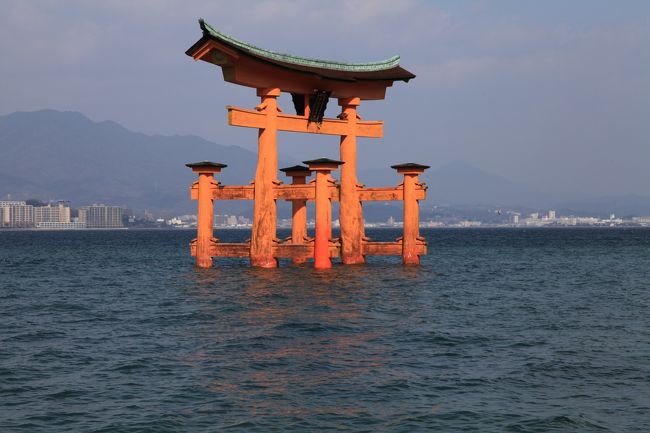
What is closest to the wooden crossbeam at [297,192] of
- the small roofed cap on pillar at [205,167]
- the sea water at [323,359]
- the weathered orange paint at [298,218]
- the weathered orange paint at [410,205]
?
the weathered orange paint at [410,205]

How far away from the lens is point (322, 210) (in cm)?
3997

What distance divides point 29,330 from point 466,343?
1174 cm

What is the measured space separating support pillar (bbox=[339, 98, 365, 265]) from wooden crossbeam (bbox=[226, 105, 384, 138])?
1.41ft

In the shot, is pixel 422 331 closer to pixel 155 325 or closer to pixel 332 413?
pixel 155 325

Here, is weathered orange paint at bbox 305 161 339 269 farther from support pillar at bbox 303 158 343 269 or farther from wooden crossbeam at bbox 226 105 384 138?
wooden crossbeam at bbox 226 105 384 138

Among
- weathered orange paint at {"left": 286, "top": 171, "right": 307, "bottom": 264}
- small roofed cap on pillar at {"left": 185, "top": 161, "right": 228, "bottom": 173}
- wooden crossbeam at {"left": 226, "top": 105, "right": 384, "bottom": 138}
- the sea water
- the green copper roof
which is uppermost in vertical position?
the green copper roof

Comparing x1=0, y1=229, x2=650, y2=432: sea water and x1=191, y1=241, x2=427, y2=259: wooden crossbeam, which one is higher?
x1=191, y1=241, x2=427, y2=259: wooden crossbeam

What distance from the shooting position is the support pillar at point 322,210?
39.3 m

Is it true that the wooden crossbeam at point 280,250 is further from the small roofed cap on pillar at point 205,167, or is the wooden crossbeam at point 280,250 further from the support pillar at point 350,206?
the small roofed cap on pillar at point 205,167

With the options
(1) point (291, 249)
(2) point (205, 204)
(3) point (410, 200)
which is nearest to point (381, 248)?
(3) point (410, 200)

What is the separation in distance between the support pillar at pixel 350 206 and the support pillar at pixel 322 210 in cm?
146

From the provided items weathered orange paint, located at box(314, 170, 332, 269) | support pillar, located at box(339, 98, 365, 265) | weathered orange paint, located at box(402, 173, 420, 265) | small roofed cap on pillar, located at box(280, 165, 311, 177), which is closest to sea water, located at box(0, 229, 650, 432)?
weathered orange paint, located at box(314, 170, 332, 269)

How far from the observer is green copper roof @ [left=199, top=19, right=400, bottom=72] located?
37.7 meters

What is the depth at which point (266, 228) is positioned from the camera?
40000 millimetres
